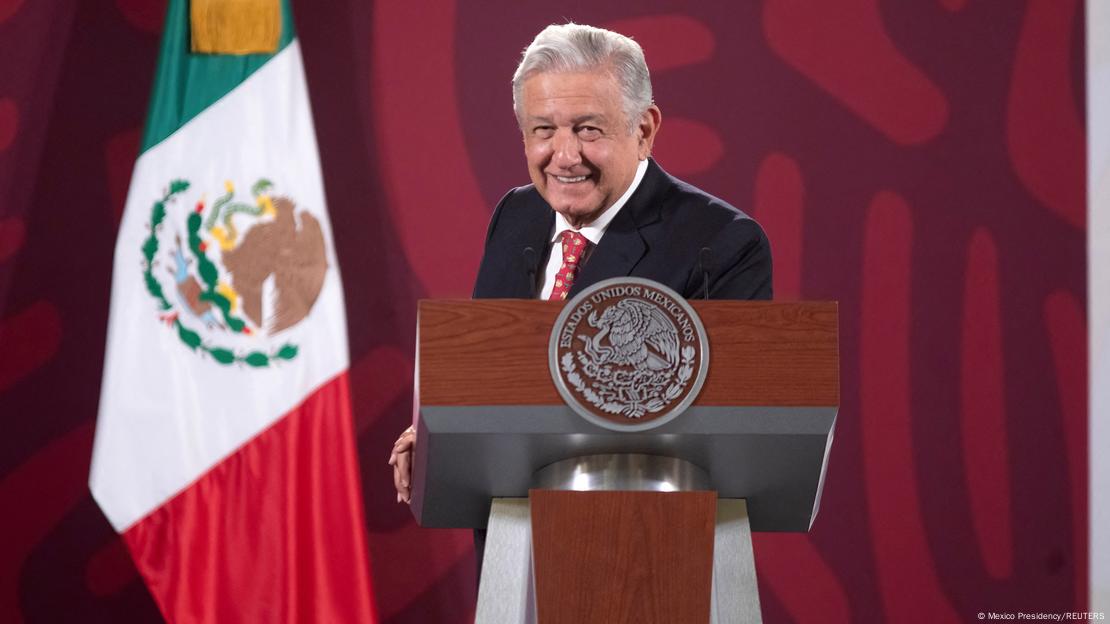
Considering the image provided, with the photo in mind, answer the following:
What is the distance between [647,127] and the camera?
213cm

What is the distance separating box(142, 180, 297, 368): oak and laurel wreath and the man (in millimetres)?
1487

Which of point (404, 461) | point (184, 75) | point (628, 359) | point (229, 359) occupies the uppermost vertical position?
point (184, 75)

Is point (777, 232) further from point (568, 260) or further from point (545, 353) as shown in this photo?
point (545, 353)

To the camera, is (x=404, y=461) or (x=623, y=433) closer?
(x=623, y=433)

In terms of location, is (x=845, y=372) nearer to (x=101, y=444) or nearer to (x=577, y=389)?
(x=101, y=444)

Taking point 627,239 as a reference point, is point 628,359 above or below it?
below

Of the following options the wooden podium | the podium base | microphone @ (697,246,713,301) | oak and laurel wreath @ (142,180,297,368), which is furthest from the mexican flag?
the wooden podium

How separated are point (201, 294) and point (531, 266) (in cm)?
181

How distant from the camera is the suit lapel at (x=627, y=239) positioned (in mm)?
1869

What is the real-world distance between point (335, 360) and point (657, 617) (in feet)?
7.20

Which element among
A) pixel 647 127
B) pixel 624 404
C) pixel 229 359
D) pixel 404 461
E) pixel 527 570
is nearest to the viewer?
pixel 624 404

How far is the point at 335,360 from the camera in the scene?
3461 mm

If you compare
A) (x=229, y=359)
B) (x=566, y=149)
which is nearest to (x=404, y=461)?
(x=566, y=149)

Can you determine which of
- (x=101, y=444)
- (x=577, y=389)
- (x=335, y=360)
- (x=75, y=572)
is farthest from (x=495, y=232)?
(x=75, y=572)
